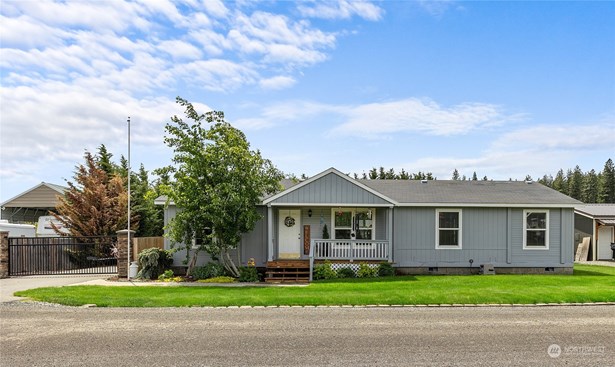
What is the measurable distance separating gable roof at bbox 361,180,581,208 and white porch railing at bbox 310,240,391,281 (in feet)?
6.80

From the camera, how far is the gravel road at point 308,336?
7109 millimetres

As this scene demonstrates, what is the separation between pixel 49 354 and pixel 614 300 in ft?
43.3

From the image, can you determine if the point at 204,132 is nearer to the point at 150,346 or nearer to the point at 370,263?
the point at 370,263

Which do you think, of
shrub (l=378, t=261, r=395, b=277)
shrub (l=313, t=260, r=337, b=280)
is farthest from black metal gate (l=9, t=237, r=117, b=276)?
shrub (l=378, t=261, r=395, b=277)

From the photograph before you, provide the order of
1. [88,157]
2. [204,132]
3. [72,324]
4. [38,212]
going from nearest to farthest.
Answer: [72,324] → [204,132] → [88,157] → [38,212]

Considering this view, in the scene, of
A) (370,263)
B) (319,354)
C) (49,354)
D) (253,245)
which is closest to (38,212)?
(253,245)

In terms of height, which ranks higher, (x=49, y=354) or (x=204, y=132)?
(x=204, y=132)

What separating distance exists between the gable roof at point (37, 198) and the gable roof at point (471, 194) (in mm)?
25868

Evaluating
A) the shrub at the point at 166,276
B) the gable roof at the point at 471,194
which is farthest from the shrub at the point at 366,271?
the shrub at the point at 166,276

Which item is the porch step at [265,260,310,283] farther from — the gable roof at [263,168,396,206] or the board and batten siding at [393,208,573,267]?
the board and batten siding at [393,208,573,267]

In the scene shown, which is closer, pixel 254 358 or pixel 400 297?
pixel 254 358

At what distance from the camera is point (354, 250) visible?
1888 cm

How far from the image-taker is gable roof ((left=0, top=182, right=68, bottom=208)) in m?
35.0

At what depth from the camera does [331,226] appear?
787 inches
